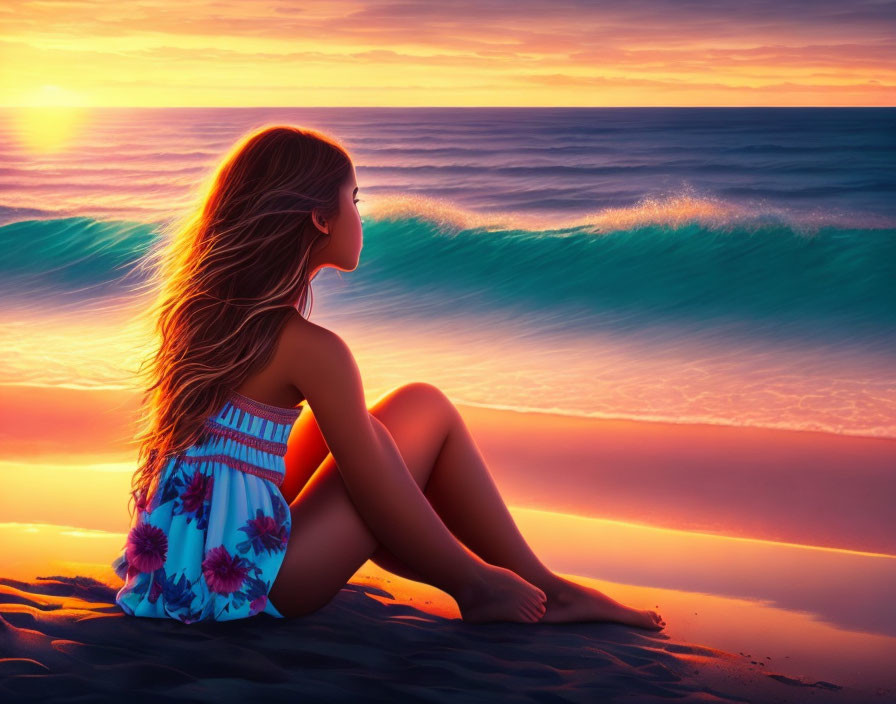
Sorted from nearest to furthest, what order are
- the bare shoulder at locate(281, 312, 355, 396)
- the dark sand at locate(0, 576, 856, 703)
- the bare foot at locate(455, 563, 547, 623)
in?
the dark sand at locate(0, 576, 856, 703) → the bare shoulder at locate(281, 312, 355, 396) → the bare foot at locate(455, 563, 547, 623)

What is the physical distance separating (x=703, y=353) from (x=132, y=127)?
60.2 feet

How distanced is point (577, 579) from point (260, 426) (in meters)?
1.17

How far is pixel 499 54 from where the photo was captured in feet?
55.1

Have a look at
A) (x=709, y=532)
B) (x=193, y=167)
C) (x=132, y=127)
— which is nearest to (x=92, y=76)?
(x=193, y=167)

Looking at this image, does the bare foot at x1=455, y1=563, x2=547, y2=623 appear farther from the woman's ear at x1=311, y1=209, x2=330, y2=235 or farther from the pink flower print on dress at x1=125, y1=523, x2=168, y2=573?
the woman's ear at x1=311, y1=209, x2=330, y2=235

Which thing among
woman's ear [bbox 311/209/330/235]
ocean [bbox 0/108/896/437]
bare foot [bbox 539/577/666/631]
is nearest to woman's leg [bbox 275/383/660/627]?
bare foot [bbox 539/577/666/631]

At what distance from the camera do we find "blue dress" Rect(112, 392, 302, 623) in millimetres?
1965

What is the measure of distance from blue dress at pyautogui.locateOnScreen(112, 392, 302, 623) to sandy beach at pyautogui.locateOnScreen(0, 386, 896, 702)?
9cm

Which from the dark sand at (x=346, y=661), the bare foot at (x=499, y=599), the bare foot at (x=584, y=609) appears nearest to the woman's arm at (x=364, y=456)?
the bare foot at (x=499, y=599)

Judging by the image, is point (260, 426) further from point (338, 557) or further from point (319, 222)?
point (319, 222)

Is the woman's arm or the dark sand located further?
the woman's arm

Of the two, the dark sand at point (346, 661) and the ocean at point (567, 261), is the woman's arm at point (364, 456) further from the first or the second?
the ocean at point (567, 261)

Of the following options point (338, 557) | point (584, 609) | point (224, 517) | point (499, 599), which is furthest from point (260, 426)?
point (584, 609)

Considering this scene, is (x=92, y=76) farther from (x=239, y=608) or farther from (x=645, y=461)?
(x=239, y=608)
